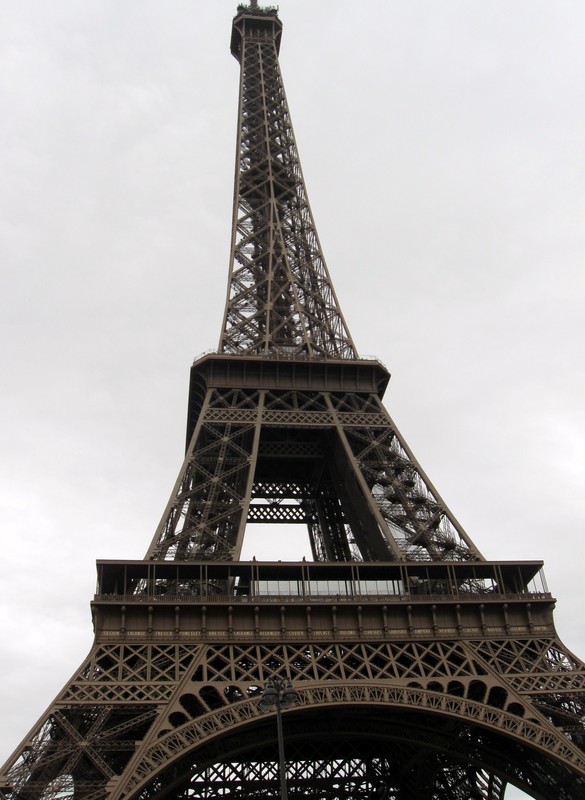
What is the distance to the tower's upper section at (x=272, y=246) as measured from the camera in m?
50.1

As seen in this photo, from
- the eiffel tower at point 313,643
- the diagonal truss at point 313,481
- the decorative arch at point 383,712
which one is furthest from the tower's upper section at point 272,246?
the decorative arch at point 383,712

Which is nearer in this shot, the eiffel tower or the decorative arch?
the decorative arch

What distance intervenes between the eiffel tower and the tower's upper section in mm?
674

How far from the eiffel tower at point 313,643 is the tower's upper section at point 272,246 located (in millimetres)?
674

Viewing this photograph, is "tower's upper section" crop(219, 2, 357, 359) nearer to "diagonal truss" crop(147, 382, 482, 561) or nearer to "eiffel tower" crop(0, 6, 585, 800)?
"eiffel tower" crop(0, 6, 585, 800)

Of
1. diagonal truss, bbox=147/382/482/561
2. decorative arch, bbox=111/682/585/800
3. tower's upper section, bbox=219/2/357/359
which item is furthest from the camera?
tower's upper section, bbox=219/2/357/359

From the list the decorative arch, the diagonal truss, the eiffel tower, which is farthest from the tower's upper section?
the decorative arch

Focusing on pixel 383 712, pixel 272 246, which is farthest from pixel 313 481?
pixel 383 712

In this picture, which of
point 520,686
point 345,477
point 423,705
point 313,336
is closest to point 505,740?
point 520,686

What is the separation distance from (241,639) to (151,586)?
407 cm

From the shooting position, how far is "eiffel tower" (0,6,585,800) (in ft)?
99.7

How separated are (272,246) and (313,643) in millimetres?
27676

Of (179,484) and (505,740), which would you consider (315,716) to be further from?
(179,484)

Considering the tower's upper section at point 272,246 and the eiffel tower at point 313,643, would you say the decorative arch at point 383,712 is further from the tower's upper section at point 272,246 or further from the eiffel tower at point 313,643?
the tower's upper section at point 272,246
